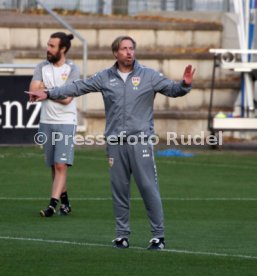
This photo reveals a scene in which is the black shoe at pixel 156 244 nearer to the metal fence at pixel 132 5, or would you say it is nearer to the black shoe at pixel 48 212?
the black shoe at pixel 48 212

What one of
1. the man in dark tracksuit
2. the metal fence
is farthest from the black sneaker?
the metal fence

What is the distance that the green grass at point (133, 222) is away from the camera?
11.5 metres

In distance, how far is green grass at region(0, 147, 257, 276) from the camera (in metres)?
11.5

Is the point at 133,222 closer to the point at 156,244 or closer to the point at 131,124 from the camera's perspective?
the point at 156,244

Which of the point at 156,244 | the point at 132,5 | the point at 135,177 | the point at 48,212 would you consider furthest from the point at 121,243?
the point at 132,5

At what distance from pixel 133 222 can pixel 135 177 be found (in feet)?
8.66

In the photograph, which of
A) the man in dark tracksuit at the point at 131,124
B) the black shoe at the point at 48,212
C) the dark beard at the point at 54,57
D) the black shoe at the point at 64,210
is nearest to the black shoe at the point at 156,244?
the man in dark tracksuit at the point at 131,124

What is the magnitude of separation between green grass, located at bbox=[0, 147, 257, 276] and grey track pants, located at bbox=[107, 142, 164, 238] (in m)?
0.30

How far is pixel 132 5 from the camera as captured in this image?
31.6 metres

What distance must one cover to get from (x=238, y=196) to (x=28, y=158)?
19.6ft

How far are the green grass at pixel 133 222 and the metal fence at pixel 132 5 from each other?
7.85 metres

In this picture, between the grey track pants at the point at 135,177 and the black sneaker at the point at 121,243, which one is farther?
the black sneaker at the point at 121,243

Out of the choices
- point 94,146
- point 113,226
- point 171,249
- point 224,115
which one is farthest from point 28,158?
point 171,249

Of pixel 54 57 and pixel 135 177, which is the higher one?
pixel 54 57
